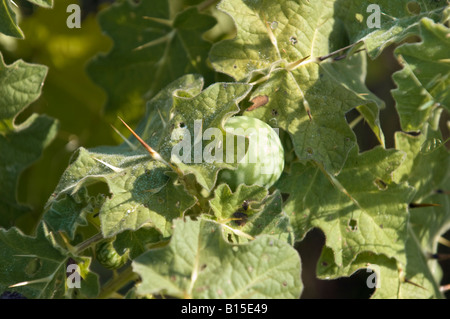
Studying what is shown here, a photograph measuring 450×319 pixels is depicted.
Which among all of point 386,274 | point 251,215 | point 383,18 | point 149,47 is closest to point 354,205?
point 386,274

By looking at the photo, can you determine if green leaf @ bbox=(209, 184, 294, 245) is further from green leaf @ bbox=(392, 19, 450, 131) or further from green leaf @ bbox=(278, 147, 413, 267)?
green leaf @ bbox=(392, 19, 450, 131)

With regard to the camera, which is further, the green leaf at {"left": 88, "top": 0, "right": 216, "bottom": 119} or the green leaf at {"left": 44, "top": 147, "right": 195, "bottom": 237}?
the green leaf at {"left": 88, "top": 0, "right": 216, "bottom": 119}

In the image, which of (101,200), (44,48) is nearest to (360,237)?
(101,200)

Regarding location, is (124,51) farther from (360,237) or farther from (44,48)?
(360,237)

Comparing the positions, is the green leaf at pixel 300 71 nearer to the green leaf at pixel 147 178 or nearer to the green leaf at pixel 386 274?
the green leaf at pixel 147 178

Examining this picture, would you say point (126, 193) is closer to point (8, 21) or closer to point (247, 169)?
point (247, 169)
